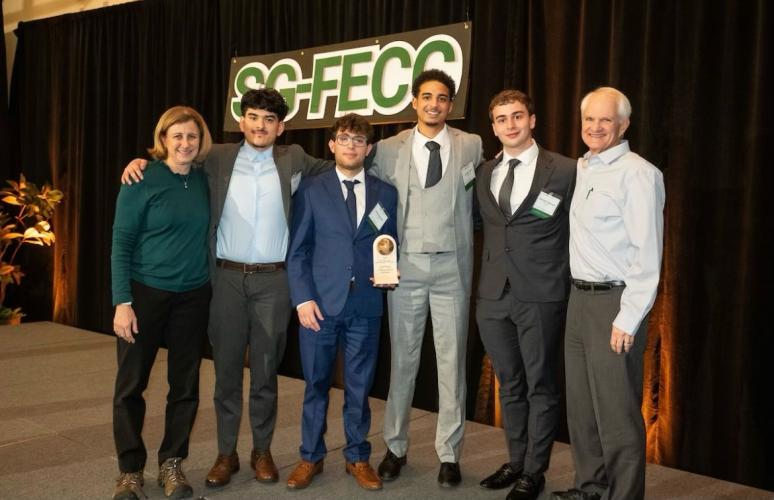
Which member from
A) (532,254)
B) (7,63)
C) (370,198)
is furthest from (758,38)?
(7,63)

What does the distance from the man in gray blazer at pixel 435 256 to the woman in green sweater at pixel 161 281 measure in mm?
793

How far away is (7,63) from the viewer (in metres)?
7.43

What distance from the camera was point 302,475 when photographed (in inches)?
112

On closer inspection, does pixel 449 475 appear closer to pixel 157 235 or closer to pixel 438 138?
pixel 438 138

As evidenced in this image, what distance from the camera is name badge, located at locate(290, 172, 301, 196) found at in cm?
289

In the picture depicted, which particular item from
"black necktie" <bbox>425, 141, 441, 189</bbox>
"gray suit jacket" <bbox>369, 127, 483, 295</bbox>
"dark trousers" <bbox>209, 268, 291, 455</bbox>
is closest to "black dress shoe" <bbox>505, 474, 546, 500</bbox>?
"gray suit jacket" <bbox>369, 127, 483, 295</bbox>

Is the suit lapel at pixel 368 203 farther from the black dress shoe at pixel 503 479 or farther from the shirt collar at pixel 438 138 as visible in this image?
the black dress shoe at pixel 503 479

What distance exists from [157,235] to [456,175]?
1.19m

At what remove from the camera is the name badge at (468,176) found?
2.91 m

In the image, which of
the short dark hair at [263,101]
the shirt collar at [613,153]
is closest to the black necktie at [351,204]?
the short dark hair at [263,101]

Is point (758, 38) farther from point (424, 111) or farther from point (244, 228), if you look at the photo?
point (244, 228)

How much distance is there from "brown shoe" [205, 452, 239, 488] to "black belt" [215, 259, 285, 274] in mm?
769

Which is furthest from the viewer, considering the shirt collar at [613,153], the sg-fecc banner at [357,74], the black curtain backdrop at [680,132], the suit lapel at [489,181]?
the sg-fecc banner at [357,74]

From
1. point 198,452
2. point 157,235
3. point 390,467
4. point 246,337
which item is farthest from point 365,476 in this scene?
point 157,235
